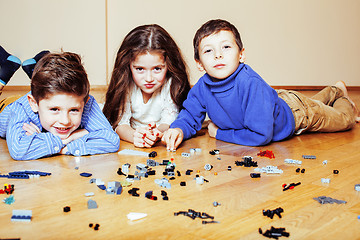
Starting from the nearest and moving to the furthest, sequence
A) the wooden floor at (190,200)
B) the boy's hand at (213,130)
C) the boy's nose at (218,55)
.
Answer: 1. the wooden floor at (190,200)
2. the boy's nose at (218,55)
3. the boy's hand at (213,130)

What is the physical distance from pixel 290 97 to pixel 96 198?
1603 mm

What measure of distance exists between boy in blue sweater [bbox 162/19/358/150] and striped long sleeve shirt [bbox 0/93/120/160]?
1.12ft

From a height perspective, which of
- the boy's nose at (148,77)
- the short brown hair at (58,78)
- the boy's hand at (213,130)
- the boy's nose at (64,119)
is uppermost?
the short brown hair at (58,78)

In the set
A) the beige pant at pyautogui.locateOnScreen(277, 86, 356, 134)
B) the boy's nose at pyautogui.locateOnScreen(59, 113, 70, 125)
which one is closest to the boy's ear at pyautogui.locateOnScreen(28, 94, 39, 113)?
the boy's nose at pyautogui.locateOnScreen(59, 113, 70, 125)

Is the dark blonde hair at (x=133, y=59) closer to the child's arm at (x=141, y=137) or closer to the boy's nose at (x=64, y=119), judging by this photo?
the child's arm at (x=141, y=137)

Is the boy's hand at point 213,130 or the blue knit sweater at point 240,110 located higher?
the blue knit sweater at point 240,110

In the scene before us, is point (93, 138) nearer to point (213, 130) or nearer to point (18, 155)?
point (18, 155)

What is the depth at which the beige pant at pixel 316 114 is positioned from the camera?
2400mm

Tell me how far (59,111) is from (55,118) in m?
0.04

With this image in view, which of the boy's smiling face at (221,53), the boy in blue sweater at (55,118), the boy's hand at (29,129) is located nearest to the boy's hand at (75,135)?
the boy in blue sweater at (55,118)

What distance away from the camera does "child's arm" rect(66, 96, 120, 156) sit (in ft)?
6.00

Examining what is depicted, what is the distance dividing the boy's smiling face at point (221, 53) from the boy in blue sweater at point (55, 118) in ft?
2.10

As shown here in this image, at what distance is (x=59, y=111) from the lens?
5.74 feet

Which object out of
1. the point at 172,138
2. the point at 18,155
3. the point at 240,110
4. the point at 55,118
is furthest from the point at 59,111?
the point at 240,110
